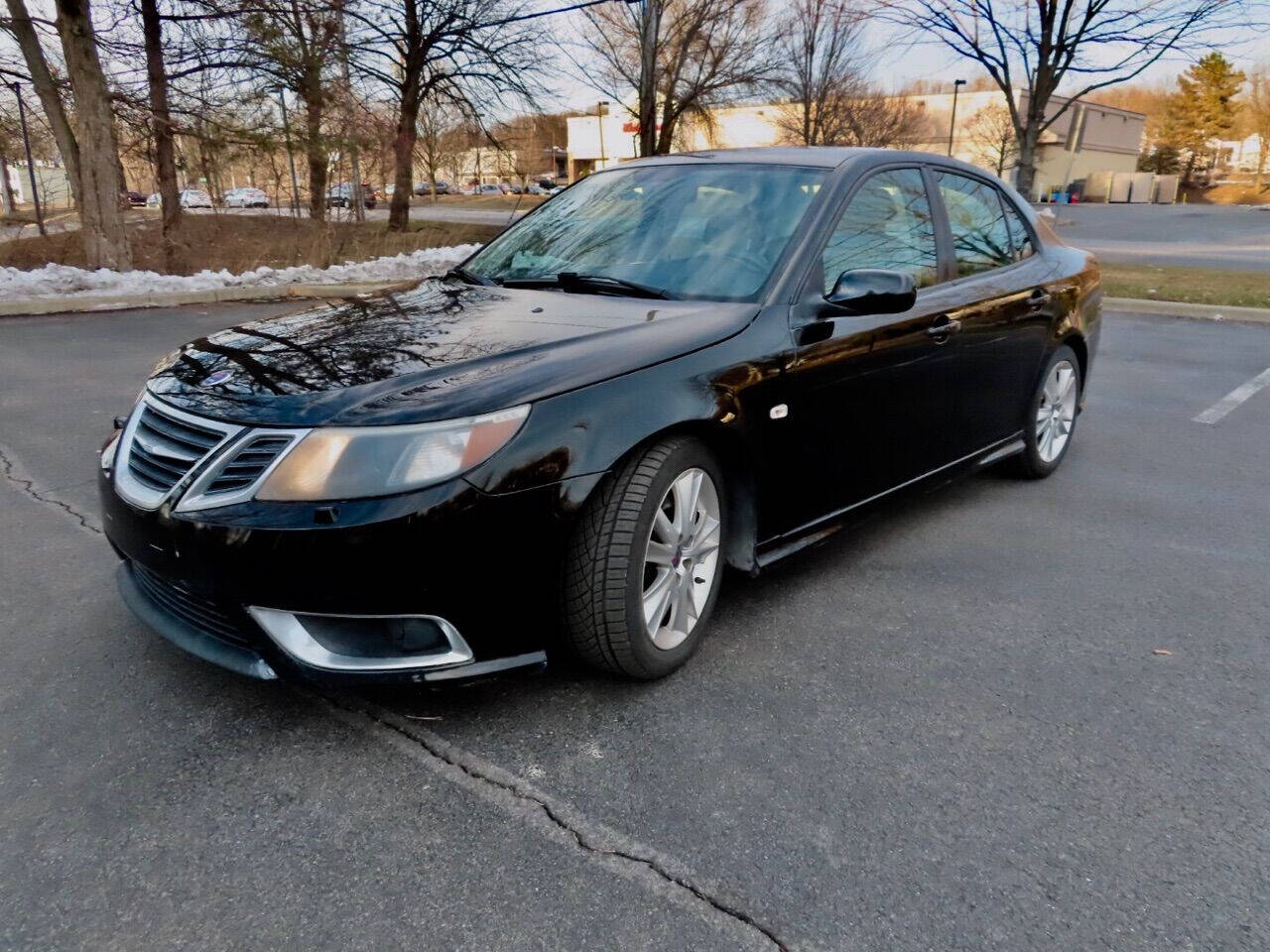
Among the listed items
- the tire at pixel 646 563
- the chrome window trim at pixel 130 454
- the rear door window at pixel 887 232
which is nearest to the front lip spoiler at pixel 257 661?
the tire at pixel 646 563

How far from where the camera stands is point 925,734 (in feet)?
8.63

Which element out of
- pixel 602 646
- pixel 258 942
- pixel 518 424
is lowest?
pixel 258 942

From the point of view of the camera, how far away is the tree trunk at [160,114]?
15.2 meters

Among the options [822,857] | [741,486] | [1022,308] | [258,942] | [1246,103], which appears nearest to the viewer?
[258,942]

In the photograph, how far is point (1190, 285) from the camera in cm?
1362

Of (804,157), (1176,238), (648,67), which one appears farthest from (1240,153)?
(804,157)

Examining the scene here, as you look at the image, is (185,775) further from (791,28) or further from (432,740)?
(791,28)

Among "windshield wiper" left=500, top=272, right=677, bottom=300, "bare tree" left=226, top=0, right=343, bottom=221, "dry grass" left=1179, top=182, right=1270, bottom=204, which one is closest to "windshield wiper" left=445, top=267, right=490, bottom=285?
"windshield wiper" left=500, top=272, right=677, bottom=300

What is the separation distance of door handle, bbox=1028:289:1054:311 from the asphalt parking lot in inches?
50.4

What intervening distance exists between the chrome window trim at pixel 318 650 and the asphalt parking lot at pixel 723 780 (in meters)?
0.28

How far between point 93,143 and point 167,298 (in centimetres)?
371

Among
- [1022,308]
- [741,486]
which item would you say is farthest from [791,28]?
[741,486]

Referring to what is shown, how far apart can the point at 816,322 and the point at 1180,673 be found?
1.59m

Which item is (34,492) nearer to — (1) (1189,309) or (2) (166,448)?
(2) (166,448)
